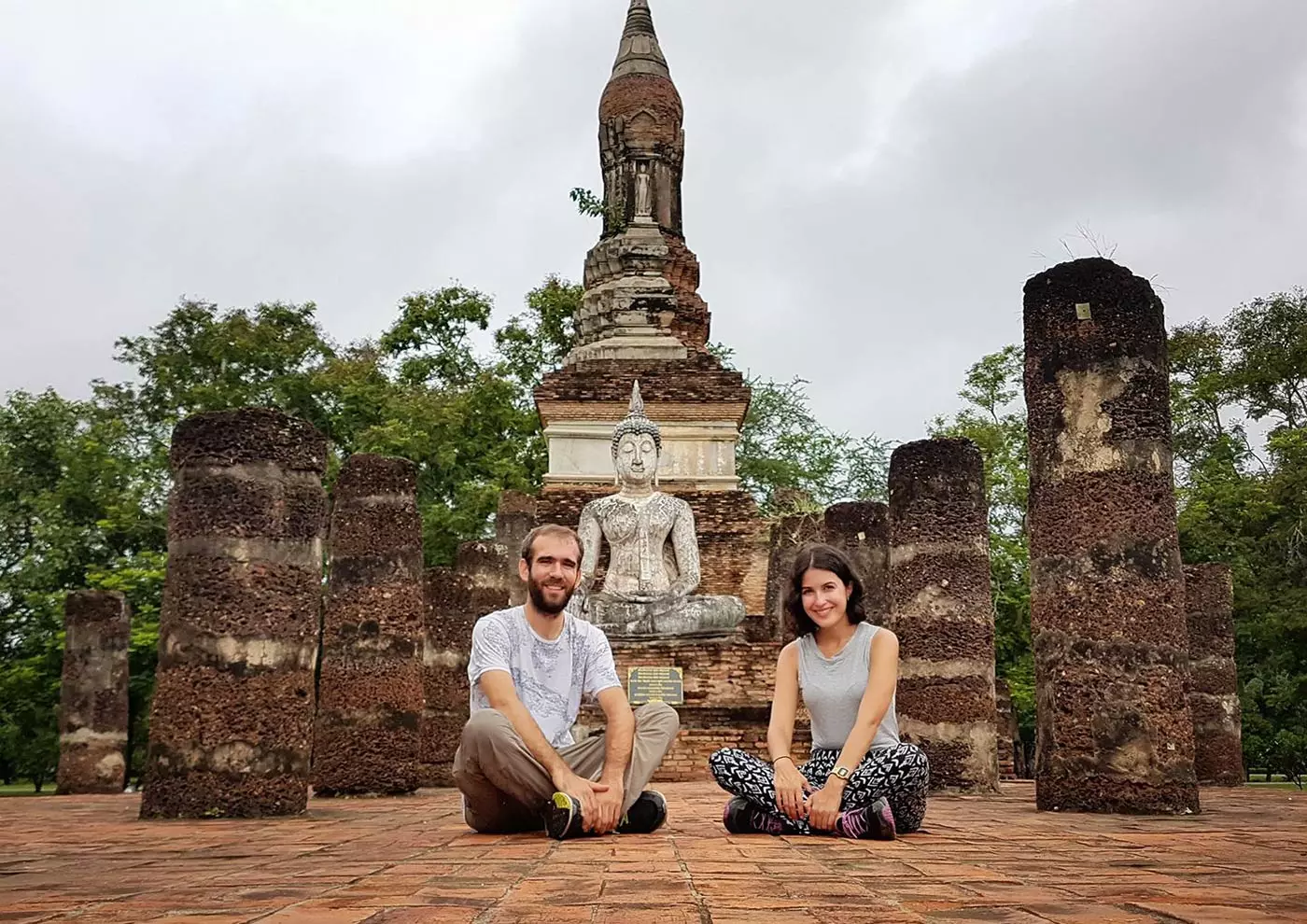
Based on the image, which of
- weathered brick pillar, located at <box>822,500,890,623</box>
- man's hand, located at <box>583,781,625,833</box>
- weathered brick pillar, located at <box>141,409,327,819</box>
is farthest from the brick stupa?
man's hand, located at <box>583,781,625,833</box>

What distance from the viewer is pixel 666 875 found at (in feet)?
12.1

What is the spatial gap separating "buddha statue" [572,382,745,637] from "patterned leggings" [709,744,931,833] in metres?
8.59

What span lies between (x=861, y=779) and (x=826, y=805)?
226 mm

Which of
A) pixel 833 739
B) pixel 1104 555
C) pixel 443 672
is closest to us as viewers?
pixel 833 739

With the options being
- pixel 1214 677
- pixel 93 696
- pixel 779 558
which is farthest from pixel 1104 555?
pixel 93 696

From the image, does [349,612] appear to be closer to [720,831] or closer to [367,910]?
[720,831]

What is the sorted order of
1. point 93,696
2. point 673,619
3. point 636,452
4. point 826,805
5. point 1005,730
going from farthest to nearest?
point 93,696 < point 636,452 < point 1005,730 < point 673,619 < point 826,805

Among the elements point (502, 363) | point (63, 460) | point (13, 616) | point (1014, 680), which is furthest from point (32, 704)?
point (1014, 680)

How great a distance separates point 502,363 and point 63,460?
382 inches

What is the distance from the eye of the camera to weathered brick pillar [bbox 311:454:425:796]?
10.1m

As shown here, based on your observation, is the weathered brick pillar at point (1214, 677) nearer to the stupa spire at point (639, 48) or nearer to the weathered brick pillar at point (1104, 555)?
the weathered brick pillar at point (1104, 555)

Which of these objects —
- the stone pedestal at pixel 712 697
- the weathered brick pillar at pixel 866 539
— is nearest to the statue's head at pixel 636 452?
the stone pedestal at pixel 712 697

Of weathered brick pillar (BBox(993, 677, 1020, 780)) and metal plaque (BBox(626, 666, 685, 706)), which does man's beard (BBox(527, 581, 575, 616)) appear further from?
weathered brick pillar (BBox(993, 677, 1020, 780))

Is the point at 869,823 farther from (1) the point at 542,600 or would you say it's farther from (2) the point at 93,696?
(2) the point at 93,696
